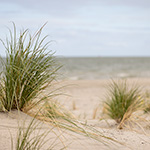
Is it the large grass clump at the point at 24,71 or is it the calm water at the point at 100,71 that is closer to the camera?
the large grass clump at the point at 24,71

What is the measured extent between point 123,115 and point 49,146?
1.49 metres

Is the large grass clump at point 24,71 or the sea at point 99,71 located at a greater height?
the large grass clump at point 24,71

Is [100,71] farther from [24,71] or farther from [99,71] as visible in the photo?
[24,71]

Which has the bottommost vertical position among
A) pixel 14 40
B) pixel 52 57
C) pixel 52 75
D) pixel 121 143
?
pixel 121 143

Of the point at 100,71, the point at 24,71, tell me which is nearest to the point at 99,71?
the point at 100,71

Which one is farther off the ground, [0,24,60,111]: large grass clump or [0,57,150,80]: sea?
[0,24,60,111]: large grass clump

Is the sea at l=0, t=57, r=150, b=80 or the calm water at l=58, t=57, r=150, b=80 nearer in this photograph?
the sea at l=0, t=57, r=150, b=80

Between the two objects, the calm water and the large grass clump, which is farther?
the calm water

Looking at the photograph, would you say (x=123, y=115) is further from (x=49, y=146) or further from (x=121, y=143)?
(x=49, y=146)

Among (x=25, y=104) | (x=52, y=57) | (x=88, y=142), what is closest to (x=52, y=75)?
(x=52, y=57)

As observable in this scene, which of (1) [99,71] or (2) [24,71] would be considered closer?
(2) [24,71]

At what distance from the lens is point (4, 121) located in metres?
2.48

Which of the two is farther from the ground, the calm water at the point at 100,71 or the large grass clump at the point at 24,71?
the large grass clump at the point at 24,71

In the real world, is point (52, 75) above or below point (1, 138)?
above
